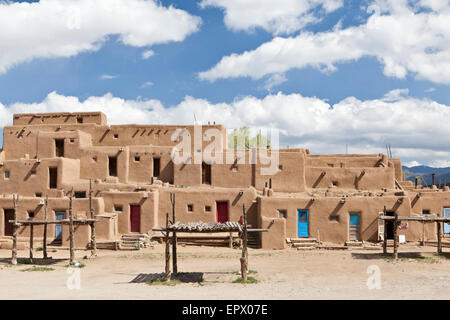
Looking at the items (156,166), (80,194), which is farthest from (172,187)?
(80,194)

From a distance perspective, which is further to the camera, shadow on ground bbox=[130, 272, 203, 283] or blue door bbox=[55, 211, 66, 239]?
blue door bbox=[55, 211, 66, 239]

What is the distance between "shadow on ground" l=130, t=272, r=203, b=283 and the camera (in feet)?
64.7

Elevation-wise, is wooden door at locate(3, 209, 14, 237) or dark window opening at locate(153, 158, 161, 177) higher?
dark window opening at locate(153, 158, 161, 177)

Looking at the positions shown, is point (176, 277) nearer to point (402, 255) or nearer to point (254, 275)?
point (254, 275)

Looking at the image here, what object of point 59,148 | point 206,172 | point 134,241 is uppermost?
point 59,148

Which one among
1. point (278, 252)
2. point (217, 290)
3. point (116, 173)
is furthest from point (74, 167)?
point (217, 290)

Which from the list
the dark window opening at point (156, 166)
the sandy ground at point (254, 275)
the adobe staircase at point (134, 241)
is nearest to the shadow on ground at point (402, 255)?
the sandy ground at point (254, 275)

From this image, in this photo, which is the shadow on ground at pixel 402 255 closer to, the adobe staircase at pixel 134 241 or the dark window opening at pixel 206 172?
the adobe staircase at pixel 134 241

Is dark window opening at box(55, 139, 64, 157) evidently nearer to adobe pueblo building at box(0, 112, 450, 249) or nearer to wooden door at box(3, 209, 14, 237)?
adobe pueblo building at box(0, 112, 450, 249)

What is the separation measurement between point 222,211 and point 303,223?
5.70m

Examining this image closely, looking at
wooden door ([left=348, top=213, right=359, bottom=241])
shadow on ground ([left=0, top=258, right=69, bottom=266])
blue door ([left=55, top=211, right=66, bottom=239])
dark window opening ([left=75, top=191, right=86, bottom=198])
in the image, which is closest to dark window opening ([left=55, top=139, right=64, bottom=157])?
dark window opening ([left=75, top=191, right=86, bottom=198])

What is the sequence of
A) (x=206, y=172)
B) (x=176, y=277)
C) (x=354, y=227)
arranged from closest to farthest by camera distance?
(x=176, y=277)
(x=354, y=227)
(x=206, y=172)

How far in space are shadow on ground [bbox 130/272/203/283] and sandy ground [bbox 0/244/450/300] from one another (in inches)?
16.1

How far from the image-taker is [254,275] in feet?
67.9
